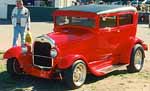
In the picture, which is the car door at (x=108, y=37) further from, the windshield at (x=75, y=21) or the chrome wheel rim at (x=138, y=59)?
the chrome wheel rim at (x=138, y=59)

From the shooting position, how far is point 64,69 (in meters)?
9.61

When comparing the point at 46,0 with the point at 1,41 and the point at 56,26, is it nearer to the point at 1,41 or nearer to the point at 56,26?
the point at 1,41

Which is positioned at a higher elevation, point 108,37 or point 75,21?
point 75,21

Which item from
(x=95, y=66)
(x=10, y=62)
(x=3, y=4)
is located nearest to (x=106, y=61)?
(x=95, y=66)

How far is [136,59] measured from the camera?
11883mm

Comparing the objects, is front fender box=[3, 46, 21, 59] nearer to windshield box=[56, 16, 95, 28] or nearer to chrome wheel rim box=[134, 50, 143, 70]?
windshield box=[56, 16, 95, 28]

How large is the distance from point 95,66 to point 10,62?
Result: 1920 millimetres

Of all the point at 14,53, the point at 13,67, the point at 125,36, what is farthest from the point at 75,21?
the point at 13,67

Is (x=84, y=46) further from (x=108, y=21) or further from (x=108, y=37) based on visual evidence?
(x=108, y=21)

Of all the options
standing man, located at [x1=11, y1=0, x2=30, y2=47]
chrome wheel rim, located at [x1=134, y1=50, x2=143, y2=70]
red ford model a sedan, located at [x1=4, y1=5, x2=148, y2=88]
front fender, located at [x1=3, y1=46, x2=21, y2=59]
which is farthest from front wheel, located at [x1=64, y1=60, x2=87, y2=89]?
standing man, located at [x1=11, y1=0, x2=30, y2=47]

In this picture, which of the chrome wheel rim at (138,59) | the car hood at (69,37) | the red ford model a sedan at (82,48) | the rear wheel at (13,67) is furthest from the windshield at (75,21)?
the chrome wheel rim at (138,59)

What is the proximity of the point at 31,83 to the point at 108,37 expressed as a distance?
83.3 inches

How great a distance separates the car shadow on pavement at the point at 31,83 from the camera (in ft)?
32.4

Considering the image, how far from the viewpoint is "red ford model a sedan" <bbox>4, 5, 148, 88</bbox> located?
985cm
